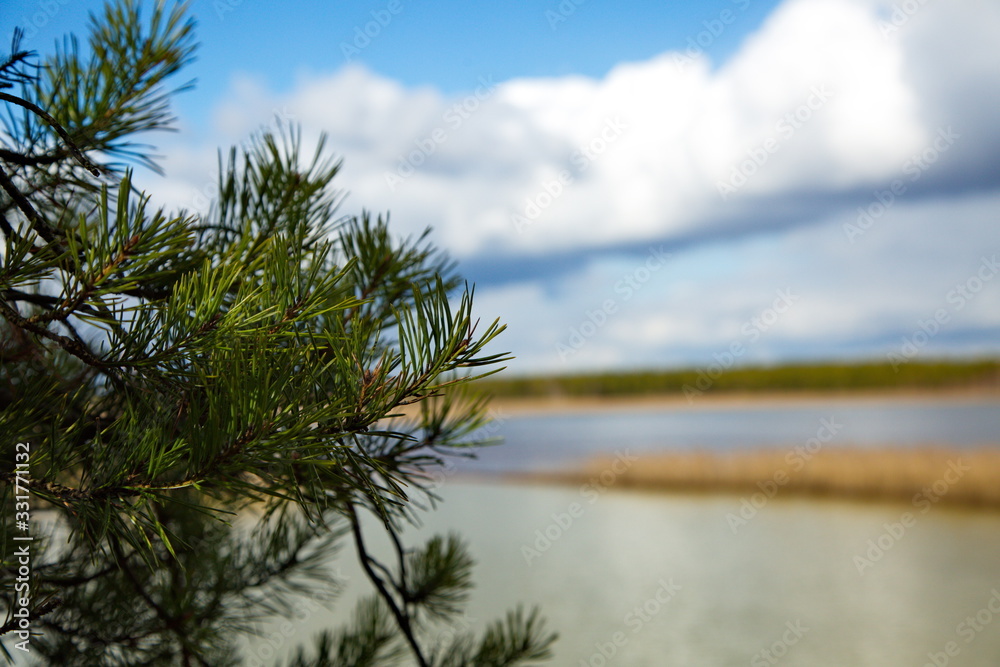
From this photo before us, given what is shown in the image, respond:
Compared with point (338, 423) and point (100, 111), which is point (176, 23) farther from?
point (338, 423)

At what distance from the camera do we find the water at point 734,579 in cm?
592

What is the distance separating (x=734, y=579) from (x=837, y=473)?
174 inches

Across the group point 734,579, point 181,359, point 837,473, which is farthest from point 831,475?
point 181,359

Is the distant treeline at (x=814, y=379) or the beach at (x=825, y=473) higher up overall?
the distant treeline at (x=814, y=379)

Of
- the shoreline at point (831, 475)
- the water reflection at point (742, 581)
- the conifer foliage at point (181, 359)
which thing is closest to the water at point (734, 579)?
the water reflection at point (742, 581)

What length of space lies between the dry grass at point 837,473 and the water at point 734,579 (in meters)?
0.36

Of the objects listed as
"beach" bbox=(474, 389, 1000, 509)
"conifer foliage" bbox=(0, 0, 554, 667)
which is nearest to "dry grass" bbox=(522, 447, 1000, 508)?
"beach" bbox=(474, 389, 1000, 509)

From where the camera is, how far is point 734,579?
7676mm

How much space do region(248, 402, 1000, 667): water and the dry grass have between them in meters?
0.36

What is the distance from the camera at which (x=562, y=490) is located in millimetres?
13617

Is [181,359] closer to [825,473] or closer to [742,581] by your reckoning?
[742,581]

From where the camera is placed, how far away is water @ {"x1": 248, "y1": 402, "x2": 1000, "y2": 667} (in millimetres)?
5918

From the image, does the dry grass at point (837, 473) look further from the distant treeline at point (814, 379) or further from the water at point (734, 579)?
the distant treeline at point (814, 379)

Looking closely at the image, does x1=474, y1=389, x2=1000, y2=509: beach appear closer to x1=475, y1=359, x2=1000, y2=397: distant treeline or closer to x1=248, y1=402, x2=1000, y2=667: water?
x1=248, y1=402, x2=1000, y2=667: water
